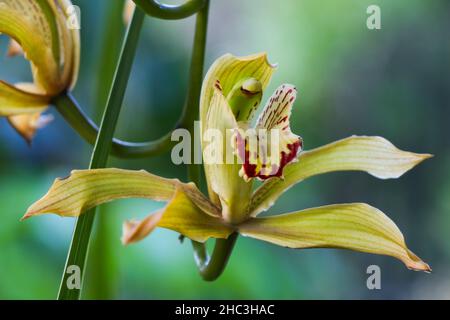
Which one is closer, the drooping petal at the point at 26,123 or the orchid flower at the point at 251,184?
the orchid flower at the point at 251,184

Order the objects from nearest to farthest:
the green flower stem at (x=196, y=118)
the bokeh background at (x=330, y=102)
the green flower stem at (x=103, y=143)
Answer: the green flower stem at (x=103, y=143), the green flower stem at (x=196, y=118), the bokeh background at (x=330, y=102)

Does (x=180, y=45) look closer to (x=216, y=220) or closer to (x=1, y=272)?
(x=1, y=272)

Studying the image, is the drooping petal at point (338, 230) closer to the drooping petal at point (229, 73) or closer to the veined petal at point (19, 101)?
the drooping petal at point (229, 73)

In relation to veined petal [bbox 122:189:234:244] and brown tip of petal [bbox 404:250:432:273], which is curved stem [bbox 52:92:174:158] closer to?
veined petal [bbox 122:189:234:244]

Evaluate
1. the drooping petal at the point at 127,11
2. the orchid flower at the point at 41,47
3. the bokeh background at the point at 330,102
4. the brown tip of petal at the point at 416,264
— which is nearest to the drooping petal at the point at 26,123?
the orchid flower at the point at 41,47

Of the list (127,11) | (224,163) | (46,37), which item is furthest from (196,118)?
(127,11)

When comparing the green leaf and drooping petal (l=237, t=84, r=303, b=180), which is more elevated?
drooping petal (l=237, t=84, r=303, b=180)

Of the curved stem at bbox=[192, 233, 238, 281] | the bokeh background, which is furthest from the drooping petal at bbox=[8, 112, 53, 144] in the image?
the bokeh background

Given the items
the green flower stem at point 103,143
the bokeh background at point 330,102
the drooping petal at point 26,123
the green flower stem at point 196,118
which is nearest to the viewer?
the green flower stem at point 103,143
